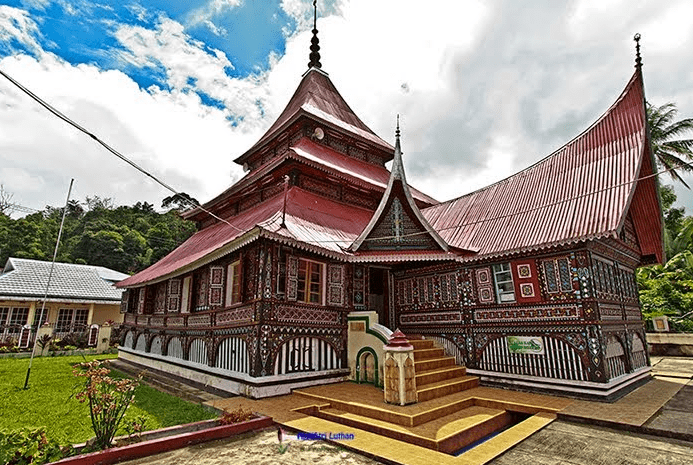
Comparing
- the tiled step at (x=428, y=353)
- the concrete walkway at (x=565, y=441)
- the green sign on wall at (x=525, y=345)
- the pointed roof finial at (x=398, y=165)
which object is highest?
the pointed roof finial at (x=398, y=165)

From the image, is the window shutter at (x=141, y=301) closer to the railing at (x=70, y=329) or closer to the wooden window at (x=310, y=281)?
the railing at (x=70, y=329)

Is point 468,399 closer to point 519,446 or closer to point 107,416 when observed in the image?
Result: point 519,446

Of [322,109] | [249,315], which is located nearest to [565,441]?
[249,315]

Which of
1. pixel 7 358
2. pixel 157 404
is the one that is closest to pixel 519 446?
pixel 157 404

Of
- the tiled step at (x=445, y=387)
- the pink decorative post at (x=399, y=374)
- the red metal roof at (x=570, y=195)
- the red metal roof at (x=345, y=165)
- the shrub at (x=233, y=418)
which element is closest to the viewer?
the shrub at (x=233, y=418)

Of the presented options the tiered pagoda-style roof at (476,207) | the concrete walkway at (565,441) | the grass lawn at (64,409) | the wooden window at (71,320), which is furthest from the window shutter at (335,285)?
the wooden window at (71,320)

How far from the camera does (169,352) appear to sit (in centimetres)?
1284

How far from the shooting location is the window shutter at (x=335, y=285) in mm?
9852

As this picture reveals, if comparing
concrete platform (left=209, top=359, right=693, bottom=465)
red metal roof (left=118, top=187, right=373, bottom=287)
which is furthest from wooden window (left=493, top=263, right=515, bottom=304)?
red metal roof (left=118, top=187, right=373, bottom=287)

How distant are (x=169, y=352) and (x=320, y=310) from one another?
6771mm

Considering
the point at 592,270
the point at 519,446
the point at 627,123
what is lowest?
the point at 519,446

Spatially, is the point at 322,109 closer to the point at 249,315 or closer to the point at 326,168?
the point at 326,168

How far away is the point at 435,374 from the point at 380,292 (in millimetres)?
3837

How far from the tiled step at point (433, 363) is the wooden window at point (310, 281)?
9.43 ft
